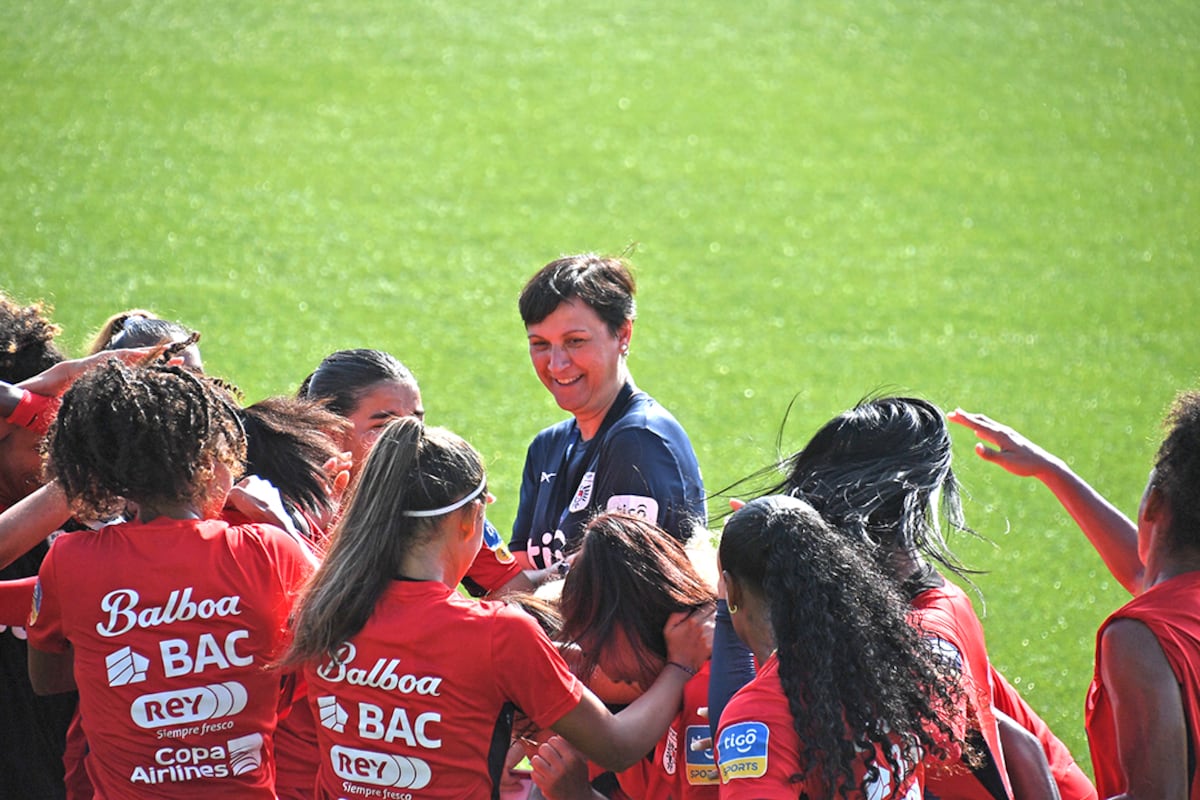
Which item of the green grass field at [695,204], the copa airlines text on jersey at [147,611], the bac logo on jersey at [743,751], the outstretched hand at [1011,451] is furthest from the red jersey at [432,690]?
the green grass field at [695,204]

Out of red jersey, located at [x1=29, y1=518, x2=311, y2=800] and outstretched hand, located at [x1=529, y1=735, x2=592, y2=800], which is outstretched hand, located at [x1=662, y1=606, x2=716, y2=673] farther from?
red jersey, located at [x1=29, y1=518, x2=311, y2=800]

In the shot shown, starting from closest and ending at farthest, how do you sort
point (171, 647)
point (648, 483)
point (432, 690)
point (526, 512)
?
point (432, 690), point (171, 647), point (648, 483), point (526, 512)

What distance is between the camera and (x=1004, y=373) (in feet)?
31.7

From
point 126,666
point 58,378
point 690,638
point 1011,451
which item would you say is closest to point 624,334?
point 1011,451

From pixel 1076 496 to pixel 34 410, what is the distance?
271 centimetres

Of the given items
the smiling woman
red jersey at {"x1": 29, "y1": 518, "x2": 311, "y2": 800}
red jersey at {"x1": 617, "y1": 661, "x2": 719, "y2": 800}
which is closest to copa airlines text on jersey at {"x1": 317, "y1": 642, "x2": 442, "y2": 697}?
red jersey at {"x1": 29, "y1": 518, "x2": 311, "y2": 800}

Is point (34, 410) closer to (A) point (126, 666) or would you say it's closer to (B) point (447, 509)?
(A) point (126, 666)

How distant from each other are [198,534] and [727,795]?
1.19 m

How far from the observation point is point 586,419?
3768mm

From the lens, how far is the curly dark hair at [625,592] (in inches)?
107

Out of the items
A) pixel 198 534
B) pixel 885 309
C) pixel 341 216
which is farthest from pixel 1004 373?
pixel 198 534

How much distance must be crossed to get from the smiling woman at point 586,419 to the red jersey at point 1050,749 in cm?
98

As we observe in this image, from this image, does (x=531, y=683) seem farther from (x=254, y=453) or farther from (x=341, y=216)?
(x=341, y=216)

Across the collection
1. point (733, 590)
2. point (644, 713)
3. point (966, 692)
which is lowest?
point (644, 713)
